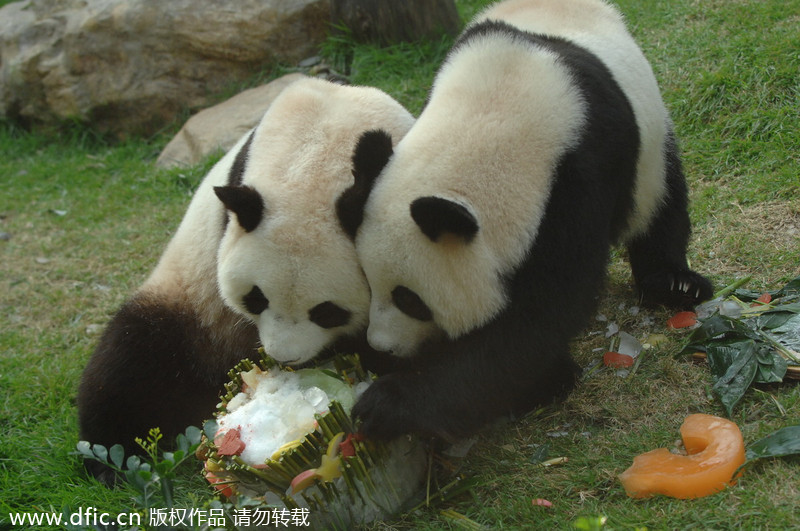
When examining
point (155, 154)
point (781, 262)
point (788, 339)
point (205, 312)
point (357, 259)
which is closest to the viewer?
point (357, 259)

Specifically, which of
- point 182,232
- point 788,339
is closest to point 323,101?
point 182,232

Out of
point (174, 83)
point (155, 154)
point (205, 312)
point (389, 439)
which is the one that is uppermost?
point (389, 439)

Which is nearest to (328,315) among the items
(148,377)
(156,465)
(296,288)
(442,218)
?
(296,288)

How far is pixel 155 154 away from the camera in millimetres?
7723

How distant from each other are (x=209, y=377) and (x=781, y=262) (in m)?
2.97

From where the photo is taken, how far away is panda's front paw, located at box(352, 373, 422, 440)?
2.85m

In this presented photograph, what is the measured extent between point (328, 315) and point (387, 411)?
20.0 inches

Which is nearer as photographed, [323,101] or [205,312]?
[323,101]

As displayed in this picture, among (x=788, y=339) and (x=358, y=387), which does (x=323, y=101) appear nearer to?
(x=358, y=387)

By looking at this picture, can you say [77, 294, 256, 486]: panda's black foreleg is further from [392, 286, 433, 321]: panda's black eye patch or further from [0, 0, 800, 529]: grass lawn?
[392, 286, 433, 321]: panda's black eye patch

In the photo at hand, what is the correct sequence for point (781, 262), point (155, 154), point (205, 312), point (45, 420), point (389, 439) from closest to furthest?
point (389, 439), point (205, 312), point (781, 262), point (45, 420), point (155, 154)

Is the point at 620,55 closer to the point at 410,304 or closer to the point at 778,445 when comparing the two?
the point at 410,304

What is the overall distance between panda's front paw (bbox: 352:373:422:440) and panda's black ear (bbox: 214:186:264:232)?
83cm

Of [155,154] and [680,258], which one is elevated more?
[680,258]
